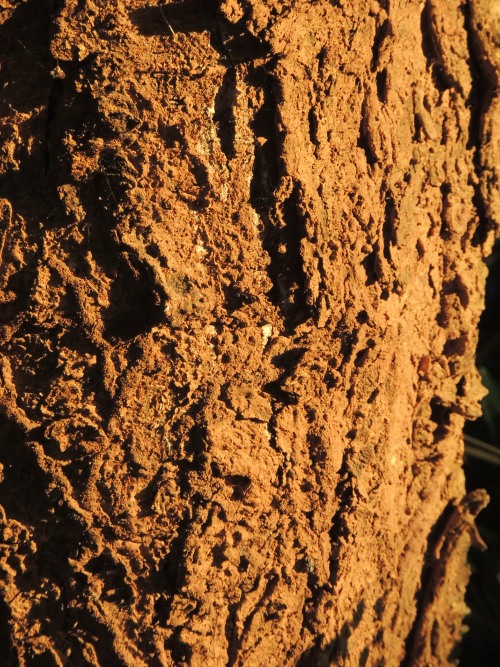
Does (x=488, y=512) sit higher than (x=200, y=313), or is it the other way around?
(x=200, y=313)

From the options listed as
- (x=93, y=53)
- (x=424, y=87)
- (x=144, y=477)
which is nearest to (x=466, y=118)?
(x=424, y=87)

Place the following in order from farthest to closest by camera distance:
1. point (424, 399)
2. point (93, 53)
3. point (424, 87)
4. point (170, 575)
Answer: point (424, 399) < point (424, 87) < point (170, 575) < point (93, 53)

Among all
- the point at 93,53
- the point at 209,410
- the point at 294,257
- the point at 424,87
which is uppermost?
the point at 424,87

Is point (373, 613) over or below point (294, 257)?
below

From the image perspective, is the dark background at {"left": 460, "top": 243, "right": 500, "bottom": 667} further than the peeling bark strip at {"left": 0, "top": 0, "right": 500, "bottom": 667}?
Yes

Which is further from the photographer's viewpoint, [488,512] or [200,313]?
[488,512]

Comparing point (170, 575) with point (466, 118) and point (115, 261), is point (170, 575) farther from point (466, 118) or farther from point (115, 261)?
point (466, 118)

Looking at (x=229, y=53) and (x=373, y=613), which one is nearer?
(x=229, y=53)

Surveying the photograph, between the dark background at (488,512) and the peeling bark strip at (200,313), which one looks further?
the dark background at (488,512)
